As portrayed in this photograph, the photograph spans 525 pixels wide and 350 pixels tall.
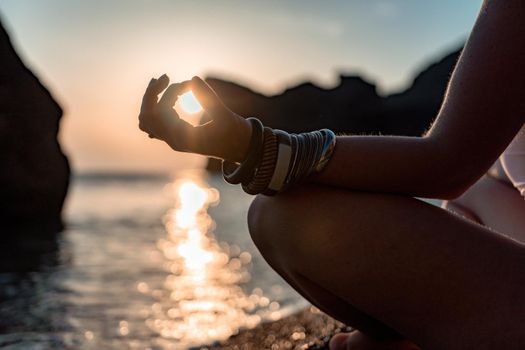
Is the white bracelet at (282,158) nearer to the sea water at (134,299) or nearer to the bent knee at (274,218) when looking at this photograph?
the bent knee at (274,218)

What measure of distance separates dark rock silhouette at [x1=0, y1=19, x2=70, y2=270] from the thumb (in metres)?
11.0

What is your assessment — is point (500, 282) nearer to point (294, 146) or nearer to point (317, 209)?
point (317, 209)

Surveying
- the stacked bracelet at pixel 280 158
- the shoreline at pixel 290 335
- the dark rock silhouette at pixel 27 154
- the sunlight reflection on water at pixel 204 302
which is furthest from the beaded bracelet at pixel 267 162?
the dark rock silhouette at pixel 27 154

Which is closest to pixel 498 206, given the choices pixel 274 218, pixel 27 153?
pixel 274 218

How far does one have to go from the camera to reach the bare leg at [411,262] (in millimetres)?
1295

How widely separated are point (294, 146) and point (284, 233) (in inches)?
10.3

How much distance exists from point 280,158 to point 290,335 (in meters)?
1.64

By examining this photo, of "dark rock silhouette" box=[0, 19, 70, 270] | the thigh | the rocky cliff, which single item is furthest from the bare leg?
the rocky cliff

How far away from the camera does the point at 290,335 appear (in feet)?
8.96

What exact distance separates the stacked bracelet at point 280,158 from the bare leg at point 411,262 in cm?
10

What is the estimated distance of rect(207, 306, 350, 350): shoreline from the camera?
255 cm

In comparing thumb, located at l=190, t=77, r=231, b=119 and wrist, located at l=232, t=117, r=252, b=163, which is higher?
thumb, located at l=190, t=77, r=231, b=119

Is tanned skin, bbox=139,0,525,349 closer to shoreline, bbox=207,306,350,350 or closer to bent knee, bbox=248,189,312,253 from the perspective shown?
bent knee, bbox=248,189,312,253

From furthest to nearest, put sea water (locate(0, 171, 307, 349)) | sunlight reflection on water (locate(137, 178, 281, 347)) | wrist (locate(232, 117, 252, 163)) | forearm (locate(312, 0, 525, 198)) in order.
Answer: sunlight reflection on water (locate(137, 178, 281, 347)) → sea water (locate(0, 171, 307, 349)) → wrist (locate(232, 117, 252, 163)) → forearm (locate(312, 0, 525, 198))
